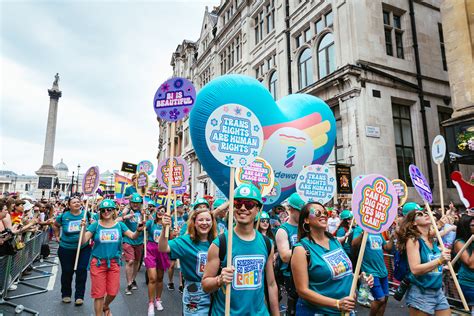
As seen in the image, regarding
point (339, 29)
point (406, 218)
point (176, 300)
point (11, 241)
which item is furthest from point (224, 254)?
point (339, 29)

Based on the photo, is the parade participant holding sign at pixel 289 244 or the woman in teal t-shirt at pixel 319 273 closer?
the woman in teal t-shirt at pixel 319 273

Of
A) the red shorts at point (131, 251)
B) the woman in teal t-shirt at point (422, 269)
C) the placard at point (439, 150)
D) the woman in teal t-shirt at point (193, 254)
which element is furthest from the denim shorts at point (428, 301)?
the red shorts at point (131, 251)

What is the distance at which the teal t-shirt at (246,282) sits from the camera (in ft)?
8.74

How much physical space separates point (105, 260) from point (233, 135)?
3.33 m

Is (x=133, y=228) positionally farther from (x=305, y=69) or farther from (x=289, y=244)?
(x=305, y=69)

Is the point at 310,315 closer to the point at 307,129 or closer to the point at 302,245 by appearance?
the point at 302,245

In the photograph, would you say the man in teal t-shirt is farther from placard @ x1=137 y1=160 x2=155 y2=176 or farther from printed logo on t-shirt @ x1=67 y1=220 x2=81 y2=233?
placard @ x1=137 y1=160 x2=155 y2=176

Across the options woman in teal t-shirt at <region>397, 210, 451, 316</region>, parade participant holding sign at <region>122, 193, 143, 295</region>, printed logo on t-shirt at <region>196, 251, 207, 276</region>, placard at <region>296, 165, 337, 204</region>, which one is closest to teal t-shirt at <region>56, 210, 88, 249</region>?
parade participant holding sign at <region>122, 193, 143, 295</region>

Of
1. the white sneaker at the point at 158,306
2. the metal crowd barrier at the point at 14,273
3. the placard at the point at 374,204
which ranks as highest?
the placard at the point at 374,204

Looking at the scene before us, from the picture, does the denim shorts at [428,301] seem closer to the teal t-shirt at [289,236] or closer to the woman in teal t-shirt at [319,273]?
the woman in teal t-shirt at [319,273]

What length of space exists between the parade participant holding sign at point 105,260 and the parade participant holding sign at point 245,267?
290 cm

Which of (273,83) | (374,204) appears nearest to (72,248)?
(374,204)

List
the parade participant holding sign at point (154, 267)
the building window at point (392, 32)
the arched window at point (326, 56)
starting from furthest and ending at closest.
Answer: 1. the building window at point (392, 32)
2. the arched window at point (326, 56)
3. the parade participant holding sign at point (154, 267)

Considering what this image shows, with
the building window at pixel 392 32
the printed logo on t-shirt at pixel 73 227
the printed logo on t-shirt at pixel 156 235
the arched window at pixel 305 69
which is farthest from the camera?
the arched window at pixel 305 69
